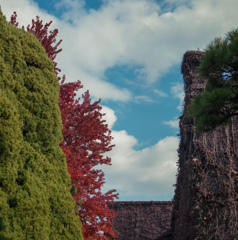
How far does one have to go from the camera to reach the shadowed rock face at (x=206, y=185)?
823cm

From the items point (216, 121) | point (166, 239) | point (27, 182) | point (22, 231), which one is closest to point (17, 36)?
point (27, 182)

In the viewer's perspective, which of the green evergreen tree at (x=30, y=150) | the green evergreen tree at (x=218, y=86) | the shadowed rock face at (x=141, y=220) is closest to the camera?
the green evergreen tree at (x=30, y=150)

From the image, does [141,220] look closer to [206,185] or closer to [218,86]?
[206,185]

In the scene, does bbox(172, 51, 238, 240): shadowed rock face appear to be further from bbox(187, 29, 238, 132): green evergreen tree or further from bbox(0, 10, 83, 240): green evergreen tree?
bbox(0, 10, 83, 240): green evergreen tree

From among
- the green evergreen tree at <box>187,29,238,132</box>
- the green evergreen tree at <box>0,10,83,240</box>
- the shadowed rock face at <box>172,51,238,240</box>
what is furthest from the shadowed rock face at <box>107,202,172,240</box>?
the green evergreen tree at <box>0,10,83,240</box>

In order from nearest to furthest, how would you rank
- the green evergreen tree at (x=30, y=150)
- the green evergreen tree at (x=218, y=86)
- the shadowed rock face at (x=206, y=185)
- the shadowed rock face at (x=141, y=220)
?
the green evergreen tree at (x=30, y=150), the green evergreen tree at (x=218, y=86), the shadowed rock face at (x=206, y=185), the shadowed rock face at (x=141, y=220)

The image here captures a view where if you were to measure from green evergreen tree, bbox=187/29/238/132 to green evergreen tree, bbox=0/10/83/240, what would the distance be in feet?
9.71

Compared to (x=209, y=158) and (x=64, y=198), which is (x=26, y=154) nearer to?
(x=64, y=198)

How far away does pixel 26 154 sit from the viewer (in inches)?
233

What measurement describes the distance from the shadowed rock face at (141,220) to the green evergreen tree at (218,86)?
25.2 feet

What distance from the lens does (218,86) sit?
7.53 m

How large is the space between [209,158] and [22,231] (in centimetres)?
535

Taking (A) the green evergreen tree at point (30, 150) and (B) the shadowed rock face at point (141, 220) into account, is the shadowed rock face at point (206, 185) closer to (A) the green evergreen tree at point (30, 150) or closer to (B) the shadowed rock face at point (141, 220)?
(A) the green evergreen tree at point (30, 150)

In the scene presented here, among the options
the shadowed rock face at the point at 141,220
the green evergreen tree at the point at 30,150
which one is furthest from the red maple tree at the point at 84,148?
the shadowed rock face at the point at 141,220
